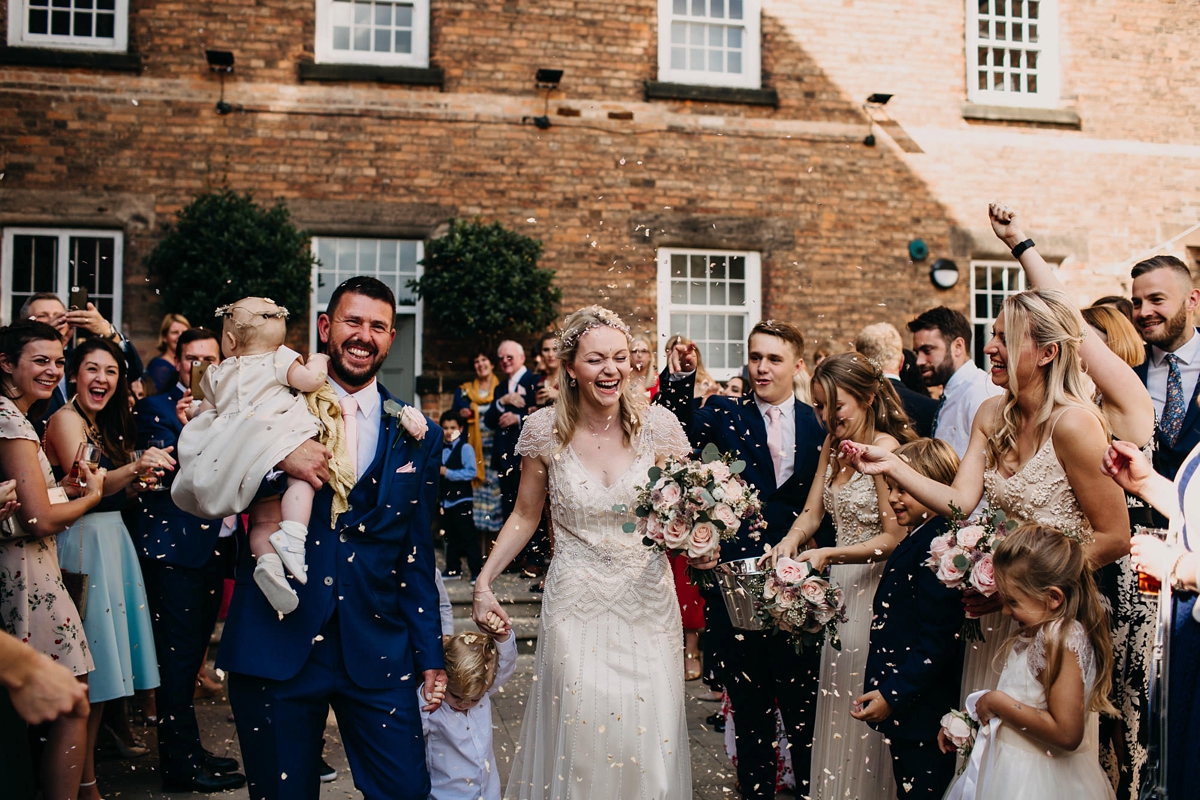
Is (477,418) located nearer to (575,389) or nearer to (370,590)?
(575,389)

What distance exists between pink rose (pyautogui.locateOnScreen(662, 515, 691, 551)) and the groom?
868mm

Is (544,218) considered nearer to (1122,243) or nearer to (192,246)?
(192,246)

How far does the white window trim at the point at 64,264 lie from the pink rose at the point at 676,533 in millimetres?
8681

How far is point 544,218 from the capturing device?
37.0 feet

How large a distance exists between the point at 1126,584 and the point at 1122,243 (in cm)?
984

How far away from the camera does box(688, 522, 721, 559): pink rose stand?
12.2ft

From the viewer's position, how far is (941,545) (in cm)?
354

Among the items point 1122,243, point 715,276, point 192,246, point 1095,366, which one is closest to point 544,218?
point 715,276

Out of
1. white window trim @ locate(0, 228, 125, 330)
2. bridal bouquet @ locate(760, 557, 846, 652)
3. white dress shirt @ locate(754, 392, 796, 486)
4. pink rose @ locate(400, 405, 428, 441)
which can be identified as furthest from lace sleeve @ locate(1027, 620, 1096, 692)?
white window trim @ locate(0, 228, 125, 330)

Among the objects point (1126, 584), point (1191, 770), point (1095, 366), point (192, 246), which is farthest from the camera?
point (192, 246)

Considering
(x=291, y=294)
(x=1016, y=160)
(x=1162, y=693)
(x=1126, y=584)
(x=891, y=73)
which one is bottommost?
(x=1162, y=693)

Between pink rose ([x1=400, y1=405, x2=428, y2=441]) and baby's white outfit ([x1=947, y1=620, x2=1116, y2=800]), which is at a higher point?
pink rose ([x1=400, y1=405, x2=428, y2=441])

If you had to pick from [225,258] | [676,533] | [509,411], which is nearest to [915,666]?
[676,533]

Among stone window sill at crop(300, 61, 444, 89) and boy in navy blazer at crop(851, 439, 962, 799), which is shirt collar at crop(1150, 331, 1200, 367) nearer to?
boy in navy blazer at crop(851, 439, 962, 799)
